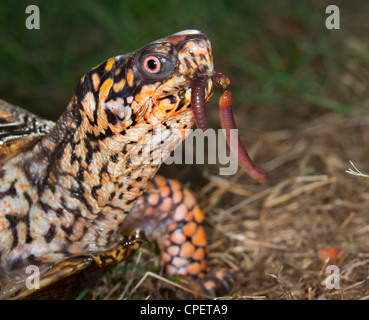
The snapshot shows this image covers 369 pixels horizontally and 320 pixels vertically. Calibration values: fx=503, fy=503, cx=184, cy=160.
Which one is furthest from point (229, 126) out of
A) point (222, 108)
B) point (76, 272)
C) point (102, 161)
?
point (76, 272)

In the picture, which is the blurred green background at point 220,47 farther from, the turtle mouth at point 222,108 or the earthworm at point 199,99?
the earthworm at point 199,99

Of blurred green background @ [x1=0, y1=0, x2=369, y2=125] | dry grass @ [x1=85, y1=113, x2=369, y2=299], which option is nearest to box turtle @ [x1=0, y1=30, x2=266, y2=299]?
dry grass @ [x1=85, y1=113, x2=369, y2=299]

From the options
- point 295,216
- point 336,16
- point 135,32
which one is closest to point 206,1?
point 135,32

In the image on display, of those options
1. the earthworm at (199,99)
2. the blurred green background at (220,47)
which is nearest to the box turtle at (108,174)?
the earthworm at (199,99)

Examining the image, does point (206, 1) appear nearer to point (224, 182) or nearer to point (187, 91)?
point (224, 182)

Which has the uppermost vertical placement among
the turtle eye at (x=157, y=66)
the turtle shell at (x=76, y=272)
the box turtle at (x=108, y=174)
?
the turtle eye at (x=157, y=66)

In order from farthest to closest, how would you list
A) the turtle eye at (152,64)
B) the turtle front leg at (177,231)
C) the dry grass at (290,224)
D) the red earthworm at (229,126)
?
1. the turtle front leg at (177,231)
2. the dry grass at (290,224)
3. the red earthworm at (229,126)
4. the turtle eye at (152,64)
